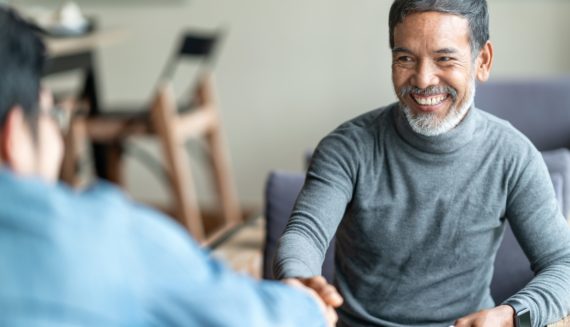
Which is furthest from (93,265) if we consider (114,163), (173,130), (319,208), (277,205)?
(114,163)

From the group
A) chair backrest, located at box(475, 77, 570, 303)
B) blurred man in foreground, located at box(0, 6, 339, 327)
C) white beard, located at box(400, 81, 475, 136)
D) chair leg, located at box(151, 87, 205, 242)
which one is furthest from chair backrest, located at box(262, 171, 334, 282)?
chair leg, located at box(151, 87, 205, 242)

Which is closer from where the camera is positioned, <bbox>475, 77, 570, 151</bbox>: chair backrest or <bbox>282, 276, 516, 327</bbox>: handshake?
<bbox>282, 276, 516, 327</bbox>: handshake

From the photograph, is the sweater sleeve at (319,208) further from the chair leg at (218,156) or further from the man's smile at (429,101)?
the chair leg at (218,156)

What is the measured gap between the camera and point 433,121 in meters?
1.48

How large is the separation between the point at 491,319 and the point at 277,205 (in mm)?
799

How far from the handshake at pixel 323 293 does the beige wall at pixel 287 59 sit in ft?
8.46

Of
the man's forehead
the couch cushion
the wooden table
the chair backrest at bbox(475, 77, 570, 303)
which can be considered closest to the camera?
the man's forehead

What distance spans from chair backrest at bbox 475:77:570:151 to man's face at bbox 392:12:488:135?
127cm

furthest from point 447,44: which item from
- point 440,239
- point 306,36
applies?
point 306,36

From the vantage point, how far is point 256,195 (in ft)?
13.8

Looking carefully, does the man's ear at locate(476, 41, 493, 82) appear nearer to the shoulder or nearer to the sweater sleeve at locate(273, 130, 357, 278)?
the shoulder

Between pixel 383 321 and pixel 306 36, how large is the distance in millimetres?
2546

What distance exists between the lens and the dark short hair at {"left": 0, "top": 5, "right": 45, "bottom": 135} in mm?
892

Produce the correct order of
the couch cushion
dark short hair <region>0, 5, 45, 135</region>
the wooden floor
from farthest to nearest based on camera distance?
the wooden floor
the couch cushion
dark short hair <region>0, 5, 45, 135</region>
